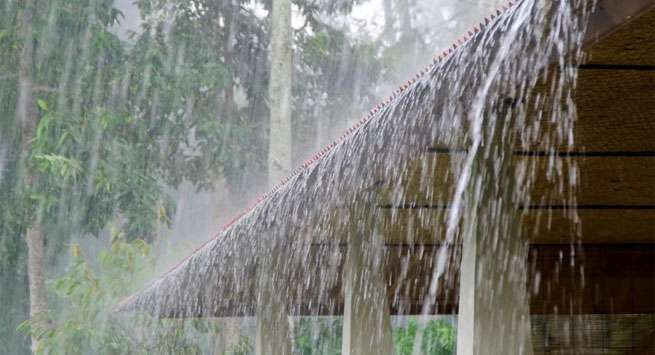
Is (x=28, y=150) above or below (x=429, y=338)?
above

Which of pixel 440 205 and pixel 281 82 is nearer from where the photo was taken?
pixel 440 205

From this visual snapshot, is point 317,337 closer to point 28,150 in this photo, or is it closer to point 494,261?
point 28,150

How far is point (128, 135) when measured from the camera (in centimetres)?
1770

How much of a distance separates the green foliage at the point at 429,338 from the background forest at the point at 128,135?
229 centimetres

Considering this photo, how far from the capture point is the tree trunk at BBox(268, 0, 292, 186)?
15539 mm

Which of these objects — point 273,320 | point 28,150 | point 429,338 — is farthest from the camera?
point 28,150

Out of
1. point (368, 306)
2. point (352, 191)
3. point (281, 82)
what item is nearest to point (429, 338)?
point (281, 82)

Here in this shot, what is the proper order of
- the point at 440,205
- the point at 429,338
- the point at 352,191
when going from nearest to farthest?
the point at 352,191, the point at 440,205, the point at 429,338

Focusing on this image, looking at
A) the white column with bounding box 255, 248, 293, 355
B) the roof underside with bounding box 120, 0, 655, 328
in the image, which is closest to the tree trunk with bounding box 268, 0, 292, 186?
the roof underside with bounding box 120, 0, 655, 328

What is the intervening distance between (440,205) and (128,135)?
534 inches

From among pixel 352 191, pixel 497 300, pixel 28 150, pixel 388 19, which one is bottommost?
pixel 497 300

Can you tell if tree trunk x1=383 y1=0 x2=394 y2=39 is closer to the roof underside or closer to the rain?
the rain

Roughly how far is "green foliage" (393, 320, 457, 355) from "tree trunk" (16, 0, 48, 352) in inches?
277

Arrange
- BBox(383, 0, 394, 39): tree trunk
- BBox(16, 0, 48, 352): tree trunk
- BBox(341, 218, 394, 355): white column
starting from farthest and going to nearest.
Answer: BBox(383, 0, 394, 39): tree trunk < BBox(16, 0, 48, 352): tree trunk < BBox(341, 218, 394, 355): white column
